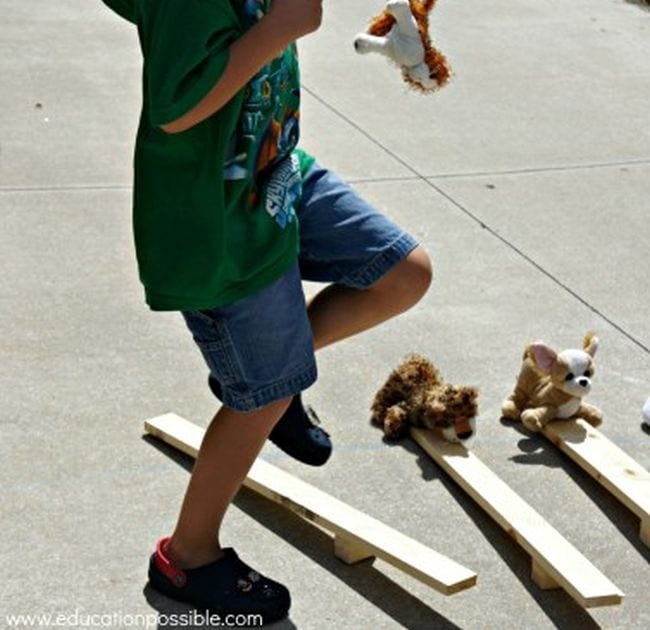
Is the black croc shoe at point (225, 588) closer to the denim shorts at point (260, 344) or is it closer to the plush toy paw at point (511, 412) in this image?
the denim shorts at point (260, 344)

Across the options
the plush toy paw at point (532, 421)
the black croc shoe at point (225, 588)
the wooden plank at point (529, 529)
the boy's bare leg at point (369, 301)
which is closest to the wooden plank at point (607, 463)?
the plush toy paw at point (532, 421)

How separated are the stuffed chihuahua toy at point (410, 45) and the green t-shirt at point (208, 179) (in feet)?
1.97

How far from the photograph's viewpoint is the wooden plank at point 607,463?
3.76 m

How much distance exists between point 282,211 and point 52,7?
5941 millimetres

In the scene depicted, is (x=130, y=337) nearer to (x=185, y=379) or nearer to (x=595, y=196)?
(x=185, y=379)

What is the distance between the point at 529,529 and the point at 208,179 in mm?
1160

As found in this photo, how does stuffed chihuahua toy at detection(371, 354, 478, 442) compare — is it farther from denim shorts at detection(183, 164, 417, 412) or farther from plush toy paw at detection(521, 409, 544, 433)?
denim shorts at detection(183, 164, 417, 412)

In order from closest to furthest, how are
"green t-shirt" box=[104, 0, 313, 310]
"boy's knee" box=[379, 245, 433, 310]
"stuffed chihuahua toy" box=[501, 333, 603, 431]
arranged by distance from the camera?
"green t-shirt" box=[104, 0, 313, 310]
"boy's knee" box=[379, 245, 433, 310]
"stuffed chihuahua toy" box=[501, 333, 603, 431]

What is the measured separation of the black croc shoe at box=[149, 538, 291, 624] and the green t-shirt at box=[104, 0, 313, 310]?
2.00 ft

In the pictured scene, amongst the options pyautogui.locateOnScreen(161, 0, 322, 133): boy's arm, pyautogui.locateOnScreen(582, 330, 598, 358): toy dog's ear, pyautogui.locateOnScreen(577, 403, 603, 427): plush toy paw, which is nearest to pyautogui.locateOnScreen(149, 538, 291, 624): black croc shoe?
pyautogui.locateOnScreen(161, 0, 322, 133): boy's arm

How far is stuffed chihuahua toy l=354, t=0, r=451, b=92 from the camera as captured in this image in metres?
3.78

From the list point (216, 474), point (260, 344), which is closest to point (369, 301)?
point (260, 344)

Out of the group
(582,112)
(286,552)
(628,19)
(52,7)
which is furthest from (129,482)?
(628,19)

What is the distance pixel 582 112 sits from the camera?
24.4 ft
